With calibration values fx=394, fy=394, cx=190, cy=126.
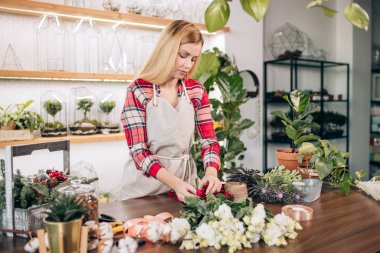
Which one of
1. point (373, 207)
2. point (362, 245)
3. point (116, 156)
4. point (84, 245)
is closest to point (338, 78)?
point (116, 156)

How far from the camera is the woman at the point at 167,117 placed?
1.98 meters

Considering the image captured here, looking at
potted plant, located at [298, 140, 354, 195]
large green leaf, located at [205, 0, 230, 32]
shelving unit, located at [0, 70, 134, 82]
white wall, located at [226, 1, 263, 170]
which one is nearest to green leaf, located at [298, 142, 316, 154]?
potted plant, located at [298, 140, 354, 195]

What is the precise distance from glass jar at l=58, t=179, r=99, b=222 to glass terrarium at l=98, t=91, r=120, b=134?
2.29 m

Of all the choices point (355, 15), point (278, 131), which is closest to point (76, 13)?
point (355, 15)

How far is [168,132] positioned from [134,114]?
218 millimetres

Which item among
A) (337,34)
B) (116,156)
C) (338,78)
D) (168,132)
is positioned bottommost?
(116,156)

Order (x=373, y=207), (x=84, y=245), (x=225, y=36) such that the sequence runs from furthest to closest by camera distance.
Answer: (x=225, y=36), (x=373, y=207), (x=84, y=245)

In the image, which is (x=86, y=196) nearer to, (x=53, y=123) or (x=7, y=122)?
(x=7, y=122)

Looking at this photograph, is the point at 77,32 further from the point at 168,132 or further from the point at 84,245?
the point at 84,245

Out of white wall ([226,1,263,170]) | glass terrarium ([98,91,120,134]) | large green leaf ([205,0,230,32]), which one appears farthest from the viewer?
white wall ([226,1,263,170])

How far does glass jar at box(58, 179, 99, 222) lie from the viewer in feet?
3.79

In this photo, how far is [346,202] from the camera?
1.70 metres

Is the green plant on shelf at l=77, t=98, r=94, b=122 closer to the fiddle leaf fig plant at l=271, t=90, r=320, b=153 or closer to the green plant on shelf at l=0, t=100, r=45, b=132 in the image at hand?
the green plant on shelf at l=0, t=100, r=45, b=132

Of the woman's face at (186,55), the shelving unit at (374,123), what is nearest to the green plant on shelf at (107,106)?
the woman's face at (186,55)
